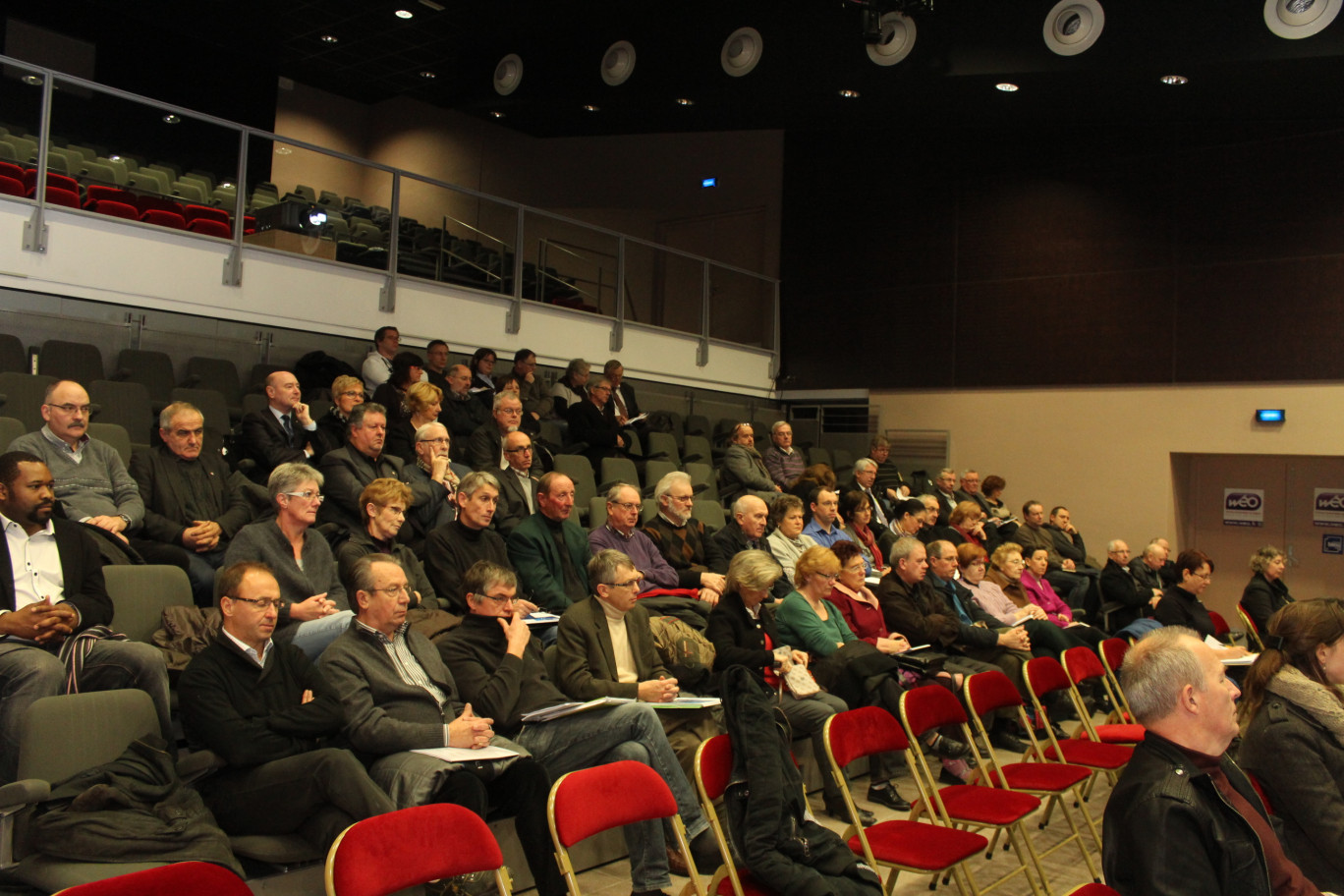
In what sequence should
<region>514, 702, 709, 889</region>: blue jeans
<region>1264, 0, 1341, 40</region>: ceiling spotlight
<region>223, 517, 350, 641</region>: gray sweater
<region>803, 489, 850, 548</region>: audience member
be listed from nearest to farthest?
<region>514, 702, 709, 889</region>: blue jeans, <region>223, 517, 350, 641</region>: gray sweater, <region>803, 489, 850, 548</region>: audience member, <region>1264, 0, 1341, 40</region>: ceiling spotlight

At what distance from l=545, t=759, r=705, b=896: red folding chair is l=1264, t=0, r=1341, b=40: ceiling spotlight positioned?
7.81 metres

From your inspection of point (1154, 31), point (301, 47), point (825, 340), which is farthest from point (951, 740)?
point (301, 47)

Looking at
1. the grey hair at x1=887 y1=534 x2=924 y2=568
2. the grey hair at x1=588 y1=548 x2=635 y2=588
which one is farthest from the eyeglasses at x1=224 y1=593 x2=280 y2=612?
the grey hair at x1=887 y1=534 x2=924 y2=568

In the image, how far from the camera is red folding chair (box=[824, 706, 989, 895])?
2.86 meters

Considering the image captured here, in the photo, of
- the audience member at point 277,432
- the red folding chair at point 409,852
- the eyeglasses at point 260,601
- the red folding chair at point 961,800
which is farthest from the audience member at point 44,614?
the red folding chair at point 961,800

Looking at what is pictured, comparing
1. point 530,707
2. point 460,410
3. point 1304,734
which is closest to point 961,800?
point 1304,734

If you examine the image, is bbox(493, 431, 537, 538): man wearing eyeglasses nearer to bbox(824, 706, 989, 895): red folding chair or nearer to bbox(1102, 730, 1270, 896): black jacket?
bbox(824, 706, 989, 895): red folding chair

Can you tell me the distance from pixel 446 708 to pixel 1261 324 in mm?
8819

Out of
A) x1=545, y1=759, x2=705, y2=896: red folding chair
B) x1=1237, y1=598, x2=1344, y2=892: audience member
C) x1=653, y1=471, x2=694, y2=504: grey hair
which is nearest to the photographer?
x1=545, y1=759, x2=705, y2=896: red folding chair

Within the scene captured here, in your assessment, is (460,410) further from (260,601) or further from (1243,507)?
(1243,507)

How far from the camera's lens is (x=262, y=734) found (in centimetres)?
280

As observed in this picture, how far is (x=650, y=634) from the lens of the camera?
4.04 m

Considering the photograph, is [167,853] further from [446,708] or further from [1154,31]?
[1154,31]

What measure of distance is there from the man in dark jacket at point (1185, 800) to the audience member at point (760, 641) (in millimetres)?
1972
